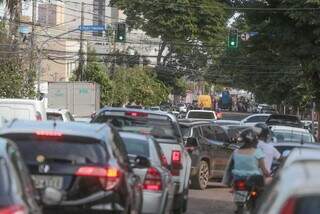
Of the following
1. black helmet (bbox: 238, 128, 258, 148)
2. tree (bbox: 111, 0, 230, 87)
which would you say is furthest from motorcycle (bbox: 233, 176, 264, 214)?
tree (bbox: 111, 0, 230, 87)

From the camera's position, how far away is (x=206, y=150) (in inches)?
802

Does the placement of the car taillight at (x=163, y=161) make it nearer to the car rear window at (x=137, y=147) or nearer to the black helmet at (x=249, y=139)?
the car rear window at (x=137, y=147)

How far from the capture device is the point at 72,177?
26.2ft

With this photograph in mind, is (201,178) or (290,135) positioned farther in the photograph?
(290,135)

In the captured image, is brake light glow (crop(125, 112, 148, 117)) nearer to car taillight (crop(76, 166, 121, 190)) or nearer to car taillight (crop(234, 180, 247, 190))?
Result: car taillight (crop(234, 180, 247, 190))

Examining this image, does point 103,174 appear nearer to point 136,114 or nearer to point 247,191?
point 247,191

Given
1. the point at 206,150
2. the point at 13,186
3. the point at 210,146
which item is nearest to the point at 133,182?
the point at 13,186

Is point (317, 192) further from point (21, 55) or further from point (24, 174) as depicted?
point (21, 55)

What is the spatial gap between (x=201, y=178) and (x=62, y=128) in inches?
467

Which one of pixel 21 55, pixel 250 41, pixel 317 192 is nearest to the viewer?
pixel 317 192

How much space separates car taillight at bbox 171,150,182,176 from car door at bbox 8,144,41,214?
274 inches

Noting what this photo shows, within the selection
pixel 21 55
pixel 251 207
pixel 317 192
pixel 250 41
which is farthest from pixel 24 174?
pixel 21 55

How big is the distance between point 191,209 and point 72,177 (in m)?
7.91

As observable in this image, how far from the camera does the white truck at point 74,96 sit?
47031 mm
